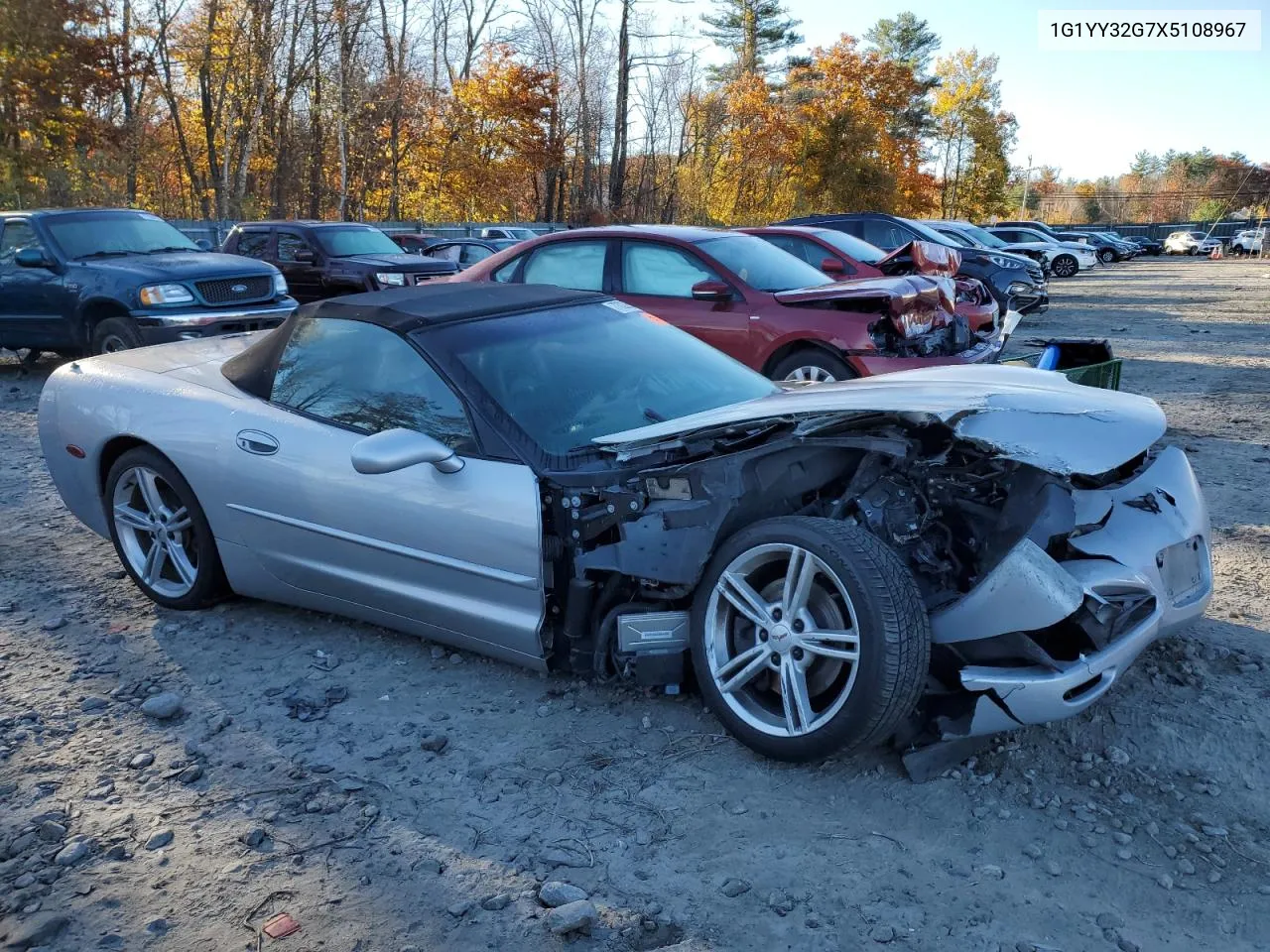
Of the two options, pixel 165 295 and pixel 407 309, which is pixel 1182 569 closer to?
pixel 407 309

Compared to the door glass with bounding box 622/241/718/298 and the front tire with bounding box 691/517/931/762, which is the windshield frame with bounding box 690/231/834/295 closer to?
the door glass with bounding box 622/241/718/298

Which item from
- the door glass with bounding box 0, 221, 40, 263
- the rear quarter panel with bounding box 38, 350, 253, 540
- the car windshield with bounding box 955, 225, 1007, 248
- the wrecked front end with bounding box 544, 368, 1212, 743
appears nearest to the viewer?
the wrecked front end with bounding box 544, 368, 1212, 743

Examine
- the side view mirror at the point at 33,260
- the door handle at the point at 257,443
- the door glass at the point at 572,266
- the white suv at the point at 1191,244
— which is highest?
the white suv at the point at 1191,244

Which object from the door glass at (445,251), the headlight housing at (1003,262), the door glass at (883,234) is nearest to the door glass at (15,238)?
the door glass at (445,251)

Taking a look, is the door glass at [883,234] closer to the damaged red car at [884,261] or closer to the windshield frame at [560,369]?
the damaged red car at [884,261]

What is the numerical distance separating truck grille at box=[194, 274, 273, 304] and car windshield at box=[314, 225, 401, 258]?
11.2 ft

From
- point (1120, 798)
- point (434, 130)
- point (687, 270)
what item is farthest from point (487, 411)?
point (434, 130)

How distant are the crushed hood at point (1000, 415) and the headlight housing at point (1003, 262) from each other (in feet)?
43.9

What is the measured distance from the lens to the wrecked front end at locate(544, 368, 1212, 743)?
285 centimetres

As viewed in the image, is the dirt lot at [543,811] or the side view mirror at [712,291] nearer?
the dirt lot at [543,811]

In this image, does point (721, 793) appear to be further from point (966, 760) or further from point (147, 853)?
point (147, 853)

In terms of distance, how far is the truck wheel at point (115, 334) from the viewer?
9.37 m

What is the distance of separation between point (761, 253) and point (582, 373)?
4737 mm

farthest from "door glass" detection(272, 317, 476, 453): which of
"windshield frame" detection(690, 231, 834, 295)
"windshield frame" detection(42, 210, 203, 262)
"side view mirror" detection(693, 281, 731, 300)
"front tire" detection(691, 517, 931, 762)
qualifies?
"windshield frame" detection(42, 210, 203, 262)
